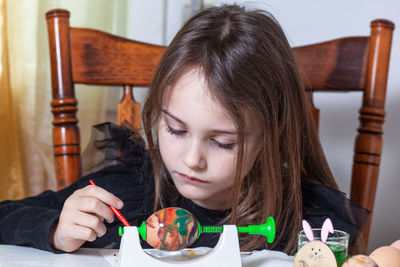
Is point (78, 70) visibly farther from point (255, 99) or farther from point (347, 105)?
point (347, 105)

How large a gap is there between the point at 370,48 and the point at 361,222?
423 mm

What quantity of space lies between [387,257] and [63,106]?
81 cm

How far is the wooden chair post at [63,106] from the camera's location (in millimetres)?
1116

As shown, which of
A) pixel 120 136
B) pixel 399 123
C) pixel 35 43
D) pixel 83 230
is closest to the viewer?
pixel 83 230

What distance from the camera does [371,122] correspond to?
1131mm

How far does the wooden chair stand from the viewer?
1123mm

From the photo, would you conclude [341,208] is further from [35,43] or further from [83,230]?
[35,43]

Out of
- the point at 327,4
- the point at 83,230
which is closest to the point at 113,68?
the point at 83,230

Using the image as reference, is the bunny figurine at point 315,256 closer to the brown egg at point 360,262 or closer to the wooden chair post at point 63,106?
the brown egg at point 360,262

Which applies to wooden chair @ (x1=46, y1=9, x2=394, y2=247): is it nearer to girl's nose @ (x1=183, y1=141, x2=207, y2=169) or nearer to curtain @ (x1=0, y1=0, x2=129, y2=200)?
curtain @ (x1=0, y1=0, x2=129, y2=200)

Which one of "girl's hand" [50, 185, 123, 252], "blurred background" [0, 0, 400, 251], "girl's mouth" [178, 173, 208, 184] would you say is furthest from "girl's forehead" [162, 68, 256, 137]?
"blurred background" [0, 0, 400, 251]

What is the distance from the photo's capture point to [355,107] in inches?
56.6

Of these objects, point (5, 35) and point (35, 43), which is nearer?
point (5, 35)

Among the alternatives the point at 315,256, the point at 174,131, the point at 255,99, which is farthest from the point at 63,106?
the point at 315,256
